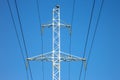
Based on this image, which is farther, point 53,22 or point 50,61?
point 53,22

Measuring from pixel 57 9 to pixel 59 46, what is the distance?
3.27 meters

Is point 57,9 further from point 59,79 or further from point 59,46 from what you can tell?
point 59,79

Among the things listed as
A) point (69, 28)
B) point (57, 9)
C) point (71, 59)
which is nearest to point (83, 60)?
point (71, 59)

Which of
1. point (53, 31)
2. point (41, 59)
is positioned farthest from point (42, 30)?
point (41, 59)

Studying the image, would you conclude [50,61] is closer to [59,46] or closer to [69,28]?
[59,46]

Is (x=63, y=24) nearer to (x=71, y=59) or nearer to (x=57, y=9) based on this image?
(x=57, y=9)

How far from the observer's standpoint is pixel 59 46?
88.2ft

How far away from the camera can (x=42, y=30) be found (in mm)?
28234

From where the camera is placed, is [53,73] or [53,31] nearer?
[53,73]

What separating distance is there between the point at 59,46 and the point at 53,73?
2.24m

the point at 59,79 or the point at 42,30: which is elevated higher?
the point at 42,30

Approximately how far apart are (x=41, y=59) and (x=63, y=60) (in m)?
1.61

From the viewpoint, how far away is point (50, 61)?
2605cm

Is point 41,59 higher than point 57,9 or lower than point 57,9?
lower
